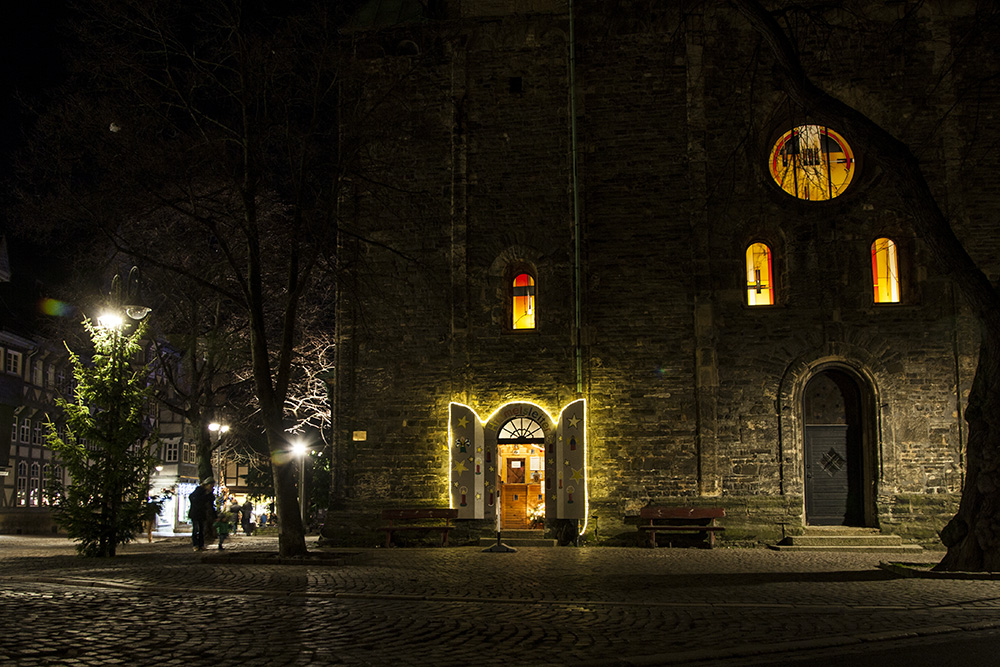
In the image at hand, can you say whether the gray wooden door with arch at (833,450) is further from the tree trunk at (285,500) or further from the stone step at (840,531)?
the tree trunk at (285,500)

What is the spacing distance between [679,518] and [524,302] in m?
5.88

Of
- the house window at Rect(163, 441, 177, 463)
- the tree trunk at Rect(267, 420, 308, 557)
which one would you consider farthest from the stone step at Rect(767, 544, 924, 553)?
the house window at Rect(163, 441, 177, 463)

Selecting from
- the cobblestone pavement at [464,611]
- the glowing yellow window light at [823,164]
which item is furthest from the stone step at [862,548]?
the glowing yellow window light at [823,164]

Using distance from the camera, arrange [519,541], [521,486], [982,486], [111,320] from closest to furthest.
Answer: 1. [982,486]
2. [111,320]
3. [519,541]
4. [521,486]

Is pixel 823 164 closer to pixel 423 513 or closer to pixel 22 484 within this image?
pixel 423 513

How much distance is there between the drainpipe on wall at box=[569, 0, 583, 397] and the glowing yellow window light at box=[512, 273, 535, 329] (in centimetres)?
115

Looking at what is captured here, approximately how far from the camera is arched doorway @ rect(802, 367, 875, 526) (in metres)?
19.8

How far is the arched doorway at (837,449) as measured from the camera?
1984cm

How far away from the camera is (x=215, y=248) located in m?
22.7

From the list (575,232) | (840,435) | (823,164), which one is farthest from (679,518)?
(823,164)

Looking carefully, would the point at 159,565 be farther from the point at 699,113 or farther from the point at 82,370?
the point at 699,113

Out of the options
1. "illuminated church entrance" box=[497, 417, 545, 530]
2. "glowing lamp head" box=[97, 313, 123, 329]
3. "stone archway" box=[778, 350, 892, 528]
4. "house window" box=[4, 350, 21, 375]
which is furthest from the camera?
"house window" box=[4, 350, 21, 375]

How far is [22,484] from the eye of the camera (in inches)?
1521

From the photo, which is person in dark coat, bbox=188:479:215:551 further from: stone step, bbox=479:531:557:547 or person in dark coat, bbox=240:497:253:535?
person in dark coat, bbox=240:497:253:535
